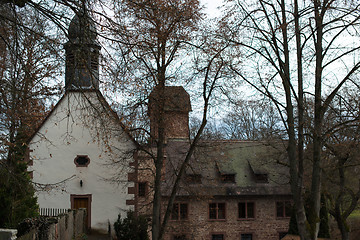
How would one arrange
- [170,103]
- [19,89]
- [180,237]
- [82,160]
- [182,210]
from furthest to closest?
[182,210], [180,237], [82,160], [170,103], [19,89]

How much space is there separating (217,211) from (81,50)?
2281 centimetres

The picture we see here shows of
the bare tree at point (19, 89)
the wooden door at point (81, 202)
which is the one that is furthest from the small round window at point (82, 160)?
the bare tree at point (19, 89)

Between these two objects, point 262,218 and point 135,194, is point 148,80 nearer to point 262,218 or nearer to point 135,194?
point 135,194

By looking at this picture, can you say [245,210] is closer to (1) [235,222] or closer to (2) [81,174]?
(1) [235,222]

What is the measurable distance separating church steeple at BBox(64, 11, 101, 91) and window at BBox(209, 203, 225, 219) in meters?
22.1

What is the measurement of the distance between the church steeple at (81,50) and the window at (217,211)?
72.4ft

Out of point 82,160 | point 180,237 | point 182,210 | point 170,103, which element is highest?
point 170,103

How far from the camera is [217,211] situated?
28.0 m

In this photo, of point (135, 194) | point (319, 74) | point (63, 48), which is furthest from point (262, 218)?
point (63, 48)

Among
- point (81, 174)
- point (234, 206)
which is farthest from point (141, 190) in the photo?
point (234, 206)

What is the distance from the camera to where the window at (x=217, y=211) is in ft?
91.7

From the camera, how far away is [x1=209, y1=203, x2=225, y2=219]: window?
2795 centimetres

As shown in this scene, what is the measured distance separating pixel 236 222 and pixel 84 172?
11462mm

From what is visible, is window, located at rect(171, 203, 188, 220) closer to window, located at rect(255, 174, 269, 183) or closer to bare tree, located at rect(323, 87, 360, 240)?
window, located at rect(255, 174, 269, 183)
